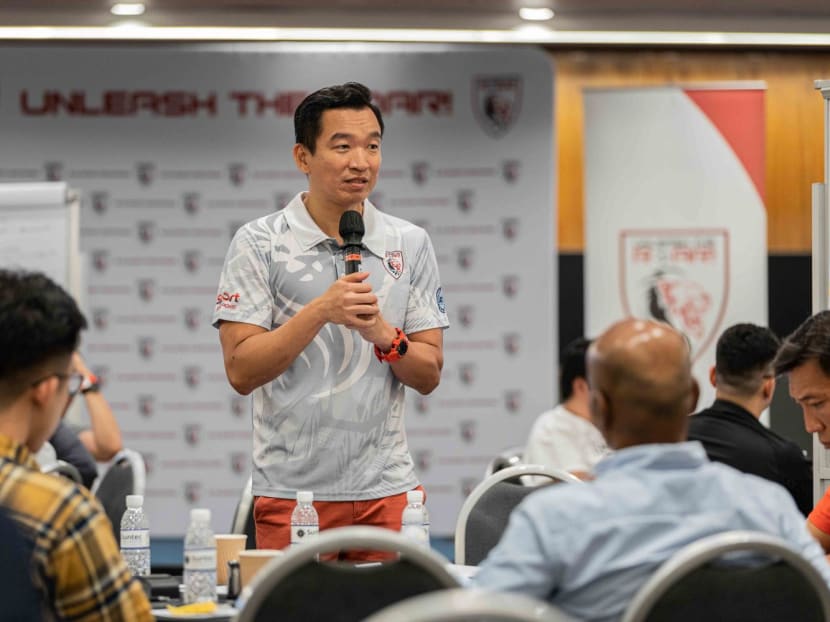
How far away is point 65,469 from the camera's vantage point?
503cm

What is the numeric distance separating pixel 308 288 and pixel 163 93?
18.1 ft

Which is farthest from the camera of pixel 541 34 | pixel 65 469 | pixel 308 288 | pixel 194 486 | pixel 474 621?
pixel 541 34

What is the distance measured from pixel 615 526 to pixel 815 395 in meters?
→ 1.46

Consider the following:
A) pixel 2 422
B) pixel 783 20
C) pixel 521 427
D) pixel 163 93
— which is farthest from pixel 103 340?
pixel 2 422

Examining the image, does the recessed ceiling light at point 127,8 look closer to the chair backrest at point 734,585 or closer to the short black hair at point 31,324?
the short black hair at point 31,324

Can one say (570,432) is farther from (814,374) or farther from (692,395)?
(692,395)

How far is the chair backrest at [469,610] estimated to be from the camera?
54.9 inches

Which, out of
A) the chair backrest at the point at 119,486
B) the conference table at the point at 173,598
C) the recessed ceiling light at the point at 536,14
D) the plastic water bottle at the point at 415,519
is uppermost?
the recessed ceiling light at the point at 536,14

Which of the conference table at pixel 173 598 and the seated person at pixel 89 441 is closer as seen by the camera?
the conference table at pixel 173 598

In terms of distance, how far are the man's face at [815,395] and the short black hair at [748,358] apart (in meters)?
1.00

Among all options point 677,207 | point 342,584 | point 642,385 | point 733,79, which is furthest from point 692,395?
point 733,79

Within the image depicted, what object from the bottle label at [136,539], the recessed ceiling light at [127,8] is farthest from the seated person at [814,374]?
the recessed ceiling light at [127,8]

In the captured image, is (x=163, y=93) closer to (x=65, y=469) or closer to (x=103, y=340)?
(x=103, y=340)

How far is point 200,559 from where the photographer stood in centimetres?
250
